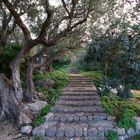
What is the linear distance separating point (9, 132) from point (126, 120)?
13.5 ft

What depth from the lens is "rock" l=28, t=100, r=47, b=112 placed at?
10048 mm

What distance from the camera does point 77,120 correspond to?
30.2 ft

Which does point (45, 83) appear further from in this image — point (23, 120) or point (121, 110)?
point (121, 110)

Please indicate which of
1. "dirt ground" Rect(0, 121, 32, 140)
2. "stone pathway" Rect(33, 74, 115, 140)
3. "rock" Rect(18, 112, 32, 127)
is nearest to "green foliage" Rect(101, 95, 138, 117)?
"stone pathway" Rect(33, 74, 115, 140)

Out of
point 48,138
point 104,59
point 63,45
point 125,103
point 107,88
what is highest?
point 63,45

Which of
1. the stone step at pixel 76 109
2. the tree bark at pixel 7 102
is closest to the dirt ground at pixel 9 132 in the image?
the tree bark at pixel 7 102

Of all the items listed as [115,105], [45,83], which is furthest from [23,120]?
[45,83]

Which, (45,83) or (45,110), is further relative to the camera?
(45,83)

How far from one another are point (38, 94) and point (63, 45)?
5.83 meters

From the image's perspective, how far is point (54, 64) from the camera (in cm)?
2823

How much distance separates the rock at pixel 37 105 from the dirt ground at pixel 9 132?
3.34 feet

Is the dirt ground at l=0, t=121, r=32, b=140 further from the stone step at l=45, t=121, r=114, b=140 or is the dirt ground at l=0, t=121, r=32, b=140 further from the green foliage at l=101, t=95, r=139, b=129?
the green foliage at l=101, t=95, r=139, b=129

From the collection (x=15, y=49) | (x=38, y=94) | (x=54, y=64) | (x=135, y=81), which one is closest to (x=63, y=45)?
(x=15, y=49)

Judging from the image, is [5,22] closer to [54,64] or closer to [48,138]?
[48,138]
